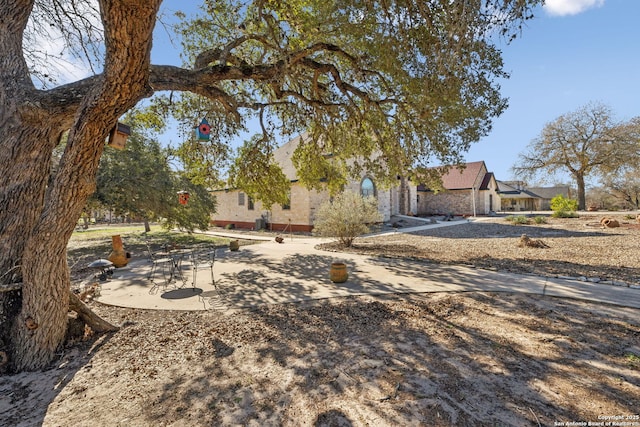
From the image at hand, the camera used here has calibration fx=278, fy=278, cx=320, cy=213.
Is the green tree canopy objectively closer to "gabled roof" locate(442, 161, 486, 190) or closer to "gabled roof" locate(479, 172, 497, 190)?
"gabled roof" locate(442, 161, 486, 190)

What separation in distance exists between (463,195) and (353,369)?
1152 inches

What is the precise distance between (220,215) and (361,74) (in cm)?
2089

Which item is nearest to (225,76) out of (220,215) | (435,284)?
(435,284)

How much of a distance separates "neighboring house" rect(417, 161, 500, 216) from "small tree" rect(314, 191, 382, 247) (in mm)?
18966

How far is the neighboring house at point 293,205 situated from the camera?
17.9 meters

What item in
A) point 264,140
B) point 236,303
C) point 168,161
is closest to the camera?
point 236,303

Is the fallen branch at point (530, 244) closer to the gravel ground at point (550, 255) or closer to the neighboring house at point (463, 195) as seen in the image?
the gravel ground at point (550, 255)

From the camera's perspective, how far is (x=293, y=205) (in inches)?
733

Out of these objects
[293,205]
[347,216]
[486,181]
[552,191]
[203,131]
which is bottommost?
[347,216]

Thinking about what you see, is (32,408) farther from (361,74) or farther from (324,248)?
(324,248)

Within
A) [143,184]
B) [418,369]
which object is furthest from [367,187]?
[418,369]

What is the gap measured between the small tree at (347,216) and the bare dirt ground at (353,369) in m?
5.95

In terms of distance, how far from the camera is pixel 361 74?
24.8 feet

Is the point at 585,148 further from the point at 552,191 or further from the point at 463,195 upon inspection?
the point at 552,191
